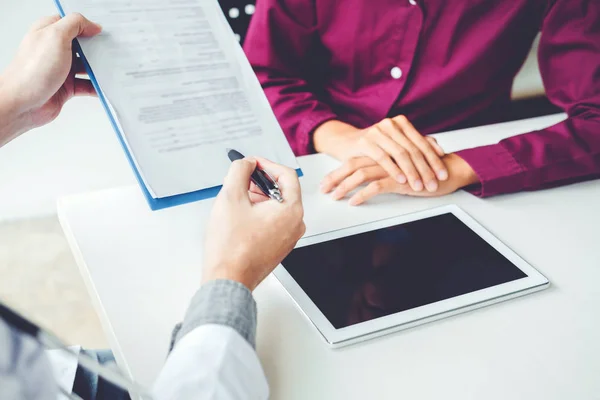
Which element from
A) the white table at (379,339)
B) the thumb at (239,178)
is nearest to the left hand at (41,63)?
the white table at (379,339)

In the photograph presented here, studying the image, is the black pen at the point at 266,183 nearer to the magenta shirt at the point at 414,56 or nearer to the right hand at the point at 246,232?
the right hand at the point at 246,232

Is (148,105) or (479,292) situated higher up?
(148,105)

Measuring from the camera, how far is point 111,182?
71.4 inches

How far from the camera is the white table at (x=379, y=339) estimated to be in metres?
0.56

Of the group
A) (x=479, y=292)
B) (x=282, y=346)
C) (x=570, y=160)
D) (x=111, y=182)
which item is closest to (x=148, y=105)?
(x=282, y=346)

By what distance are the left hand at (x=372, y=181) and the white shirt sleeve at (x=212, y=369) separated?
381mm

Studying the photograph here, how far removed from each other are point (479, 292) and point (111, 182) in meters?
1.42

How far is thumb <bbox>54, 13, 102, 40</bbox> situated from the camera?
0.72 metres

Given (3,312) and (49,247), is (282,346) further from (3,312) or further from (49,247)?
(49,247)

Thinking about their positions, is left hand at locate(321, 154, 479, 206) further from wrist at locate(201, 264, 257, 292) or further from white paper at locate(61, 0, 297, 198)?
wrist at locate(201, 264, 257, 292)

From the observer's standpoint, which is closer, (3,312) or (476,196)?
(3,312)

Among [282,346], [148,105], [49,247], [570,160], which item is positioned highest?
[148,105]

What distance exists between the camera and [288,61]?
3.95 feet

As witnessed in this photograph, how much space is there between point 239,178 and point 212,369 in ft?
0.78
